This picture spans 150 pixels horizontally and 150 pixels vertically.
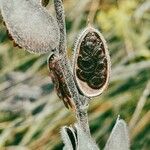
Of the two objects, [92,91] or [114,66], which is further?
[114,66]

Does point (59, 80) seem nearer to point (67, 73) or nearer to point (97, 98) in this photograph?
point (67, 73)

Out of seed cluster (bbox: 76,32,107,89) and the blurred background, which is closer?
seed cluster (bbox: 76,32,107,89)

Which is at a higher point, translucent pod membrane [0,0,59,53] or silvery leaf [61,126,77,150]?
translucent pod membrane [0,0,59,53]

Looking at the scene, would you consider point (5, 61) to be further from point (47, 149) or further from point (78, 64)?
point (78, 64)

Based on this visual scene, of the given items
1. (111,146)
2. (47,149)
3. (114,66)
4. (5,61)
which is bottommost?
(111,146)

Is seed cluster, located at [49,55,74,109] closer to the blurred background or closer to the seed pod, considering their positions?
the seed pod

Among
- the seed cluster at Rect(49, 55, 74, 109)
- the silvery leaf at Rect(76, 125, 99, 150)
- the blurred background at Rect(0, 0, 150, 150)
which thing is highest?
the blurred background at Rect(0, 0, 150, 150)

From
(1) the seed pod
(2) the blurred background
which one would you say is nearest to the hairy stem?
(1) the seed pod

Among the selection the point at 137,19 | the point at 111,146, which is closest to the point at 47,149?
the point at 137,19

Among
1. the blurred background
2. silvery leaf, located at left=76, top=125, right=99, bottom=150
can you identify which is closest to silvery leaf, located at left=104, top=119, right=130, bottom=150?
silvery leaf, located at left=76, top=125, right=99, bottom=150

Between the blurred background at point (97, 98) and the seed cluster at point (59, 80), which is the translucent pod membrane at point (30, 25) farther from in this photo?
the blurred background at point (97, 98)
